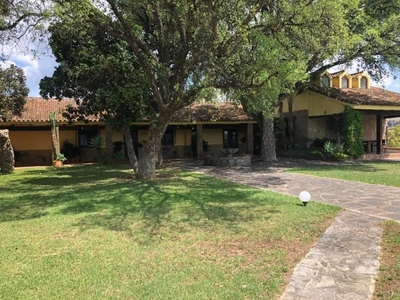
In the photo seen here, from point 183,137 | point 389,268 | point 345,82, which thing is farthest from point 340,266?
point 345,82

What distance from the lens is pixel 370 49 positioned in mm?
16750

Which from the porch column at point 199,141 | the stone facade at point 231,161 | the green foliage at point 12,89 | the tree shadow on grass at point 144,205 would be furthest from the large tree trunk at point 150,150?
the porch column at point 199,141

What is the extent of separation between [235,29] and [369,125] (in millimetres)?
19441

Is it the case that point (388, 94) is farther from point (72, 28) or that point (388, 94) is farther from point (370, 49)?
point (72, 28)

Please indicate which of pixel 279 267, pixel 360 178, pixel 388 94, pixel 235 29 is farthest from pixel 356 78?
pixel 279 267

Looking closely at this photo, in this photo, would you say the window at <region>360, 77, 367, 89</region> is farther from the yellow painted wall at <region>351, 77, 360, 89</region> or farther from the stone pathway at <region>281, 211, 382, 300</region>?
the stone pathway at <region>281, 211, 382, 300</region>

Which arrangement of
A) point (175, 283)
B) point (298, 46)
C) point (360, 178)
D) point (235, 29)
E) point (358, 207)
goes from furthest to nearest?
point (360, 178)
point (298, 46)
point (235, 29)
point (358, 207)
point (175, 283)

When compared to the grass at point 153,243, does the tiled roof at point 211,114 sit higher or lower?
higher

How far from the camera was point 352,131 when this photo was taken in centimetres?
1962

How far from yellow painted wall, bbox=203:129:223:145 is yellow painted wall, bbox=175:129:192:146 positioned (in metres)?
1.25

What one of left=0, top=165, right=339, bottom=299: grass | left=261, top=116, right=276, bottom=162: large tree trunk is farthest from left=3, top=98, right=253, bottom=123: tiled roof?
left=0, top=165, right=339, bottom=299: grass

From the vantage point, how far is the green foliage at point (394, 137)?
2744cm

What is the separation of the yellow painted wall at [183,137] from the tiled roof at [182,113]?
227 centimetres

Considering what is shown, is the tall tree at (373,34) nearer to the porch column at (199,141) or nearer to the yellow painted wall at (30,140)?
the porch column at (199,141)
